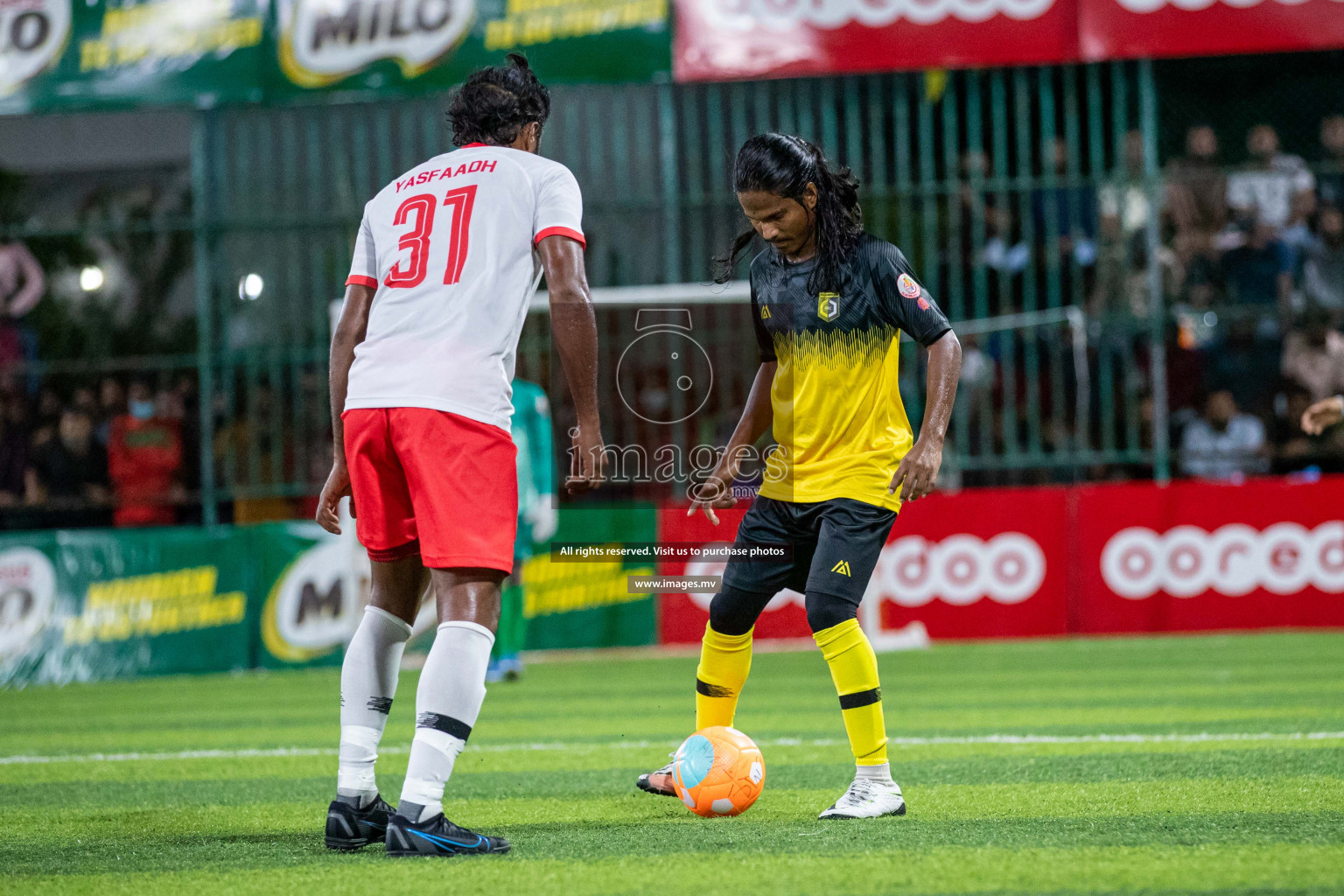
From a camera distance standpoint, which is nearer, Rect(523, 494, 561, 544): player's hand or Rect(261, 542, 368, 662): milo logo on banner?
Rect(523, 494, 561, 544): player's hand

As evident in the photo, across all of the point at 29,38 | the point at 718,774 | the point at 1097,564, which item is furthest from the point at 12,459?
the point at 718,774

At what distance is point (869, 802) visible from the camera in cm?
462

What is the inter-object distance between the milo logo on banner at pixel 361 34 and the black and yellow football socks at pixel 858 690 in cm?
915

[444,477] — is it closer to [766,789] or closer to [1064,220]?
[766,789]

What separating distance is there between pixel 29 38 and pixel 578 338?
10288mm

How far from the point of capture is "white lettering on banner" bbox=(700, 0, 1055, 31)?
12891 mm

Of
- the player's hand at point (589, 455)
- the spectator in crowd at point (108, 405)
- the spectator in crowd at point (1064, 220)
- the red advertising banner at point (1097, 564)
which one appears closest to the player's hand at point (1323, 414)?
the player's hand at point (589, 455)

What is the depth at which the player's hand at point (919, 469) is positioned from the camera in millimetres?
4586

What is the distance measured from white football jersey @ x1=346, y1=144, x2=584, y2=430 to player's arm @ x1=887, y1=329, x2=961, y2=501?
116cm

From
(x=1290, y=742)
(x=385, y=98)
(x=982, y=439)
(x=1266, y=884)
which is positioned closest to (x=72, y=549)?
(x=385, y=98)

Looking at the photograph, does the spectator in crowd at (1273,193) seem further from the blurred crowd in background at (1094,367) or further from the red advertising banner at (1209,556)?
the red advertising banner at (1209,556)

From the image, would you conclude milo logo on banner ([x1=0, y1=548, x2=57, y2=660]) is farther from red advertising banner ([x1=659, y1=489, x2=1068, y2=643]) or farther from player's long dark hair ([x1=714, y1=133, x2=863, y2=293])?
player's long dark hair ([x1=714, y1=133, x2=863, y2=293])

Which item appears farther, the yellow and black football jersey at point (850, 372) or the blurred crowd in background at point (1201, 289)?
the blurred crowd in background at point (1201, 289)

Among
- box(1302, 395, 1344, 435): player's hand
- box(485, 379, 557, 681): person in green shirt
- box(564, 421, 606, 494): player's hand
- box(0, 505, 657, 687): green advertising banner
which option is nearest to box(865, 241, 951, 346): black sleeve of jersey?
box(564, 421, 606, 494): player's hand
